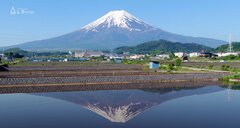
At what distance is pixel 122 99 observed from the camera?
12750 mm

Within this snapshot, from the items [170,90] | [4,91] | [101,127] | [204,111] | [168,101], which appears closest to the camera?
[101,127]

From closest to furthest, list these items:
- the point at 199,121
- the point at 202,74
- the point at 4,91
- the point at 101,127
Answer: the point at 101,127
the point at 199,121
the point at 4,91
the point at 202,74

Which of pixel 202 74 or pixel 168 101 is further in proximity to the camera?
pixel 202 74

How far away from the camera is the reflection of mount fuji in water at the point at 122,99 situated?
10076mm

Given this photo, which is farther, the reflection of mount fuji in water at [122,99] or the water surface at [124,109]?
the reflection of mount fuji in water at [122,99]

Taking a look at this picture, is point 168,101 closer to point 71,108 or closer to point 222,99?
point 222,99

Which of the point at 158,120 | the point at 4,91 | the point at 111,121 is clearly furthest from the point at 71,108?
the point at 4,91

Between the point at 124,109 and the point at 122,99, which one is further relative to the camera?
the point at 122,99

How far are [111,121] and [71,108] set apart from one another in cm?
249

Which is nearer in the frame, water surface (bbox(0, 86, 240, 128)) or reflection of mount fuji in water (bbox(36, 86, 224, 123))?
water surface (bbox(0, 86, 240, 128))

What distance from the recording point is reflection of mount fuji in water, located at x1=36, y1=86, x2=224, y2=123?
397 inches

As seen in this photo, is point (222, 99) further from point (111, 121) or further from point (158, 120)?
point (111, 121)

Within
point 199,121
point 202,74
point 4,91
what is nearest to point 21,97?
point 4,91

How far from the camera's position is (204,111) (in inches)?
401
